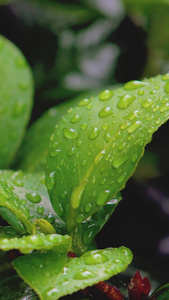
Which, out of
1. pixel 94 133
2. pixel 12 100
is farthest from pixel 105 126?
pixel 12 100

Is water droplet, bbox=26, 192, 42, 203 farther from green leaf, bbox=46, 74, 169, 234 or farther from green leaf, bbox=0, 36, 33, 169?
green leaf, bbox=0, 36, 33, 169

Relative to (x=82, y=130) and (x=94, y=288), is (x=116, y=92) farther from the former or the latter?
(x=94, y=288)

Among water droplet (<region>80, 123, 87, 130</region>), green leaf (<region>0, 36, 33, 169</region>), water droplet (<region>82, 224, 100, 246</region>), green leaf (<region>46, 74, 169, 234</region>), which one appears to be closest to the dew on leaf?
green leaf (<region>46, 74, 169, 234</region>)

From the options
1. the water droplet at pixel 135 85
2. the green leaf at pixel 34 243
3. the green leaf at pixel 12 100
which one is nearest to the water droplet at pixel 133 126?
the water droplet at pixel 135 85

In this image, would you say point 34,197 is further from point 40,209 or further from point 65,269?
point 65,269

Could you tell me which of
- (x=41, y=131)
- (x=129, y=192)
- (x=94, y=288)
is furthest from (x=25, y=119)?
(x=94, y=288)

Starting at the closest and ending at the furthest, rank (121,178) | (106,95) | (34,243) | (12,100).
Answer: (34,243), (121,178), (106,95), (12,100)
